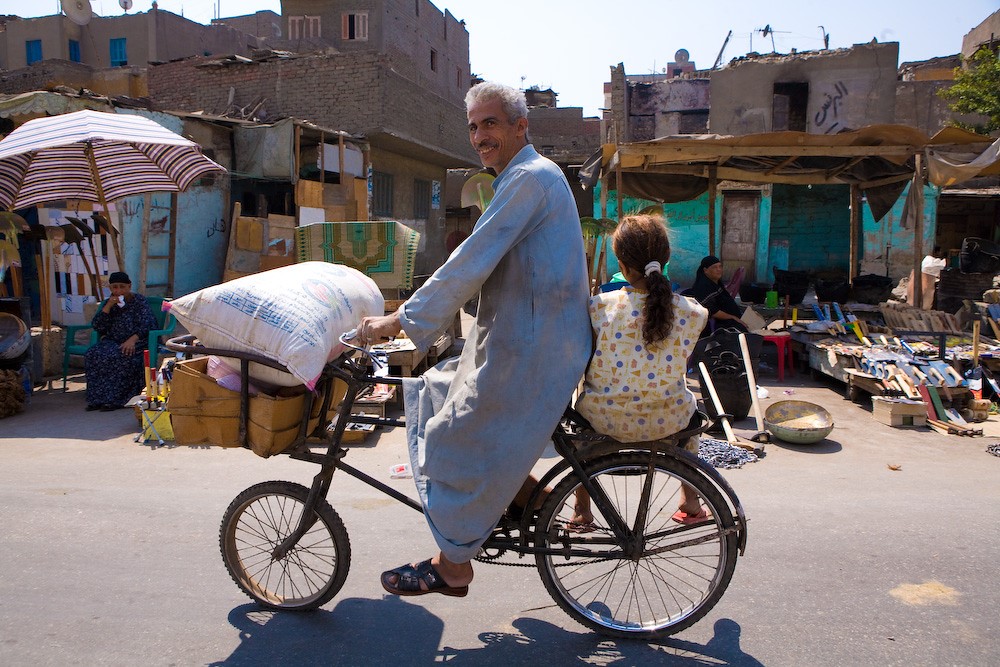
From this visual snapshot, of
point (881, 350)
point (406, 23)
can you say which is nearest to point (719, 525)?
point (881, 350)

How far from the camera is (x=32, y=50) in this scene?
30.0m

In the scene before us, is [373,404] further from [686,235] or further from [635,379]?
[686,235]

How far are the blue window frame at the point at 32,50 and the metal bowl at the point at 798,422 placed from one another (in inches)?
1362

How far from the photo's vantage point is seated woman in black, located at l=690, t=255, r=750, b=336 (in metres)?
7.21

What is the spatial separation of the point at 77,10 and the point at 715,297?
76.7 feet

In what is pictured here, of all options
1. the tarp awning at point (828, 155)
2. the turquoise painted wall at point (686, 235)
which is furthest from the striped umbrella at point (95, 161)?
the turquoise painted wall at point (686, 235)

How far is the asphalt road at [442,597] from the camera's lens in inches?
103

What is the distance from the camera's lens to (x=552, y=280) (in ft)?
7.87

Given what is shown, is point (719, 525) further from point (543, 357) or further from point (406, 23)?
point (406, 23)

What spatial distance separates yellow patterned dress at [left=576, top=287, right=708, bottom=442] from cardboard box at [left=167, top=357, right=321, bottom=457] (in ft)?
3.70

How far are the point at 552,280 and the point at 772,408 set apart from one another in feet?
13.8

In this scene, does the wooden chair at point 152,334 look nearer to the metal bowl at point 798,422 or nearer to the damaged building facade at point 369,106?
the damaged building facade at point 369,106

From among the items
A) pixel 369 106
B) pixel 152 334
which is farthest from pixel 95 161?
pixel 369 106

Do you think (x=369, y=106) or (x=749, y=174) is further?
(x=369, y=106)
